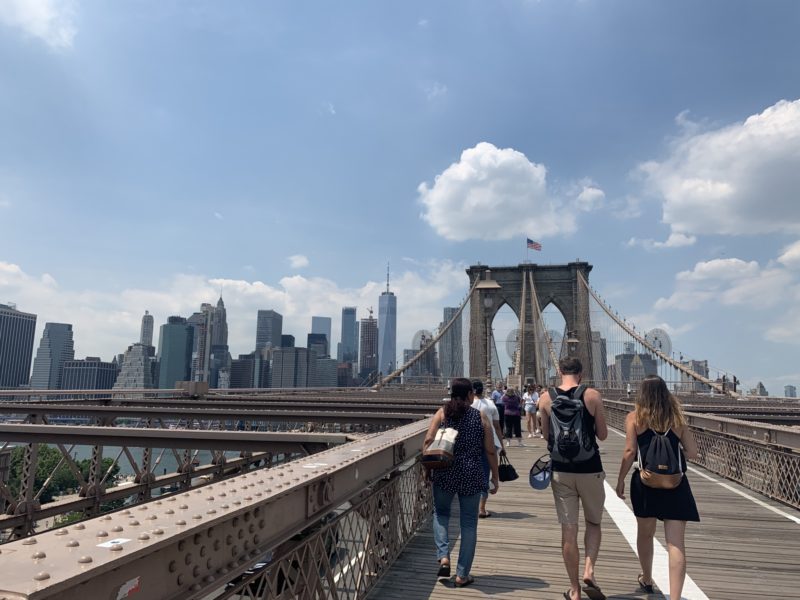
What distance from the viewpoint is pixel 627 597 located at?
407 cm

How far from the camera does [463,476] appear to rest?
4258mm

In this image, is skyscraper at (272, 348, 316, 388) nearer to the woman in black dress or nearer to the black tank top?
the black tank top

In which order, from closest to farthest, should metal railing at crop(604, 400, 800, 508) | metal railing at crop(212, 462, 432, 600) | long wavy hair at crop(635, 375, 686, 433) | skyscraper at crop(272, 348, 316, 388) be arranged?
metal railing at crop(212, 462, 432, 600) → long wavy hair at crop(635, 375, 686, 433) → metal railing at crop(604, 400, 800, 508) → skyscraper at crop(272, 348, 316, 388)

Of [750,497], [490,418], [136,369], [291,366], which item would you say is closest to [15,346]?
[136,369]

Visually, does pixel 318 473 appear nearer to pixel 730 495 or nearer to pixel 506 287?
pixel 730 495

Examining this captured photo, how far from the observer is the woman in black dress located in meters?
3.66

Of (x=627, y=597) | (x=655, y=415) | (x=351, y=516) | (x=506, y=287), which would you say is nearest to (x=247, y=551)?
(x=351, y=516)

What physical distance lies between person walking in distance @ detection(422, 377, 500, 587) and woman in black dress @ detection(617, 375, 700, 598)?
106 centimetres

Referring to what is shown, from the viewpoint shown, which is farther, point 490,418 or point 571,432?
point 490,418

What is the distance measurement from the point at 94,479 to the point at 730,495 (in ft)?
34.5

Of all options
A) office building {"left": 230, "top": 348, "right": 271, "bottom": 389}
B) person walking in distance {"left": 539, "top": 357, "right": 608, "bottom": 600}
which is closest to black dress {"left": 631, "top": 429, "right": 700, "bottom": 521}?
person walking in distance {"left": 539, "top": 357, "right": 608, "bottom": 600}

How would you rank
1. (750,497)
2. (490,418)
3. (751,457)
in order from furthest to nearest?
1. (751,457)
2. (750,497)
3. (490,418)

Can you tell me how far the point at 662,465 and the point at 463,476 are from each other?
1424 millimetres

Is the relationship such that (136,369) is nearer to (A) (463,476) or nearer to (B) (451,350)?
(B) (451,350)
